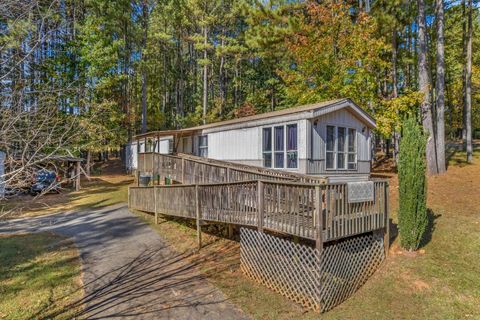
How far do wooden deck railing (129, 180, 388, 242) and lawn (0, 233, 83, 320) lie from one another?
3.65 m

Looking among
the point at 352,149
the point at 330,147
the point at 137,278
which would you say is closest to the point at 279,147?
the point at 330,147

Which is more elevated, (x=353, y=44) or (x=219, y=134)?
(x=353, y=44)

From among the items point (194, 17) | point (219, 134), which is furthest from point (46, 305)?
point (194, 17)

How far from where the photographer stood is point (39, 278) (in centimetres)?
682

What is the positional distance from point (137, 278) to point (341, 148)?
30.6ft

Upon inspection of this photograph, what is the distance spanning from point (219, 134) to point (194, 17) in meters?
15.4

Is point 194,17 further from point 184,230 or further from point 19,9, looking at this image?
point 19,9

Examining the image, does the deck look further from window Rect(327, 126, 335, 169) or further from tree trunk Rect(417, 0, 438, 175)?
tree trunk Rect(417, 0, 438, 175)

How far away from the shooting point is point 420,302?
5637 millimetres

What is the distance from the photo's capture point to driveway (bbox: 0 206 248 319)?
5.50m

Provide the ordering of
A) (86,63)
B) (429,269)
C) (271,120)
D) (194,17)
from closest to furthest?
1. (429,269)
2. (271,120)
3. (86,63)
4. (194,17)

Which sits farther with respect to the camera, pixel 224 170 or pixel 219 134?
pixel 219 134

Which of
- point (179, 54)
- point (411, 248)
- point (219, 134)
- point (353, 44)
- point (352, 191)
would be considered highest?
point (179, 54)

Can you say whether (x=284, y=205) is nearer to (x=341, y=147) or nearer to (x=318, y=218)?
(x=318, y=218)
